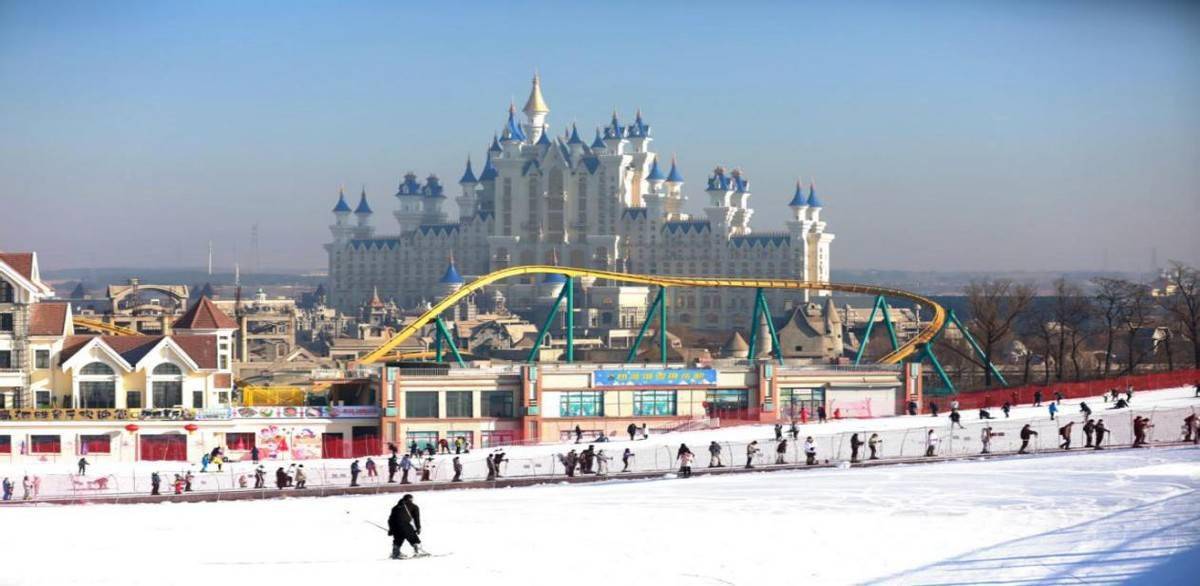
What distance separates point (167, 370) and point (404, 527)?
24.9 meters

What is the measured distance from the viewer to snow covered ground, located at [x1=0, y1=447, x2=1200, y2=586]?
29188 millimetres

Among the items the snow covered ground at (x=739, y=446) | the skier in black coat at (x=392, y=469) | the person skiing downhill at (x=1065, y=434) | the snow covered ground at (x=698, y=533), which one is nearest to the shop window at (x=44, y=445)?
the snow covered ground at (x=739, y=446)

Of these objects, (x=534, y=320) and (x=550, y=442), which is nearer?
(x=550, y=442)

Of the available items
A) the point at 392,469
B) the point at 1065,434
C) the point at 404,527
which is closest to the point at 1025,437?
A: the point at 1065,434

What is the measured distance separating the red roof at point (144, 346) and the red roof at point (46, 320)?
59 centimetres

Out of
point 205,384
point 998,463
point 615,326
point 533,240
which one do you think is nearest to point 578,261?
point 533,240

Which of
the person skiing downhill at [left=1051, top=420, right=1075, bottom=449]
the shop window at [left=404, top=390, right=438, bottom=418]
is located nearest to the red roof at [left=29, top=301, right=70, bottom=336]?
the shop window at [left=404, top=390, right=438, bottom=418]

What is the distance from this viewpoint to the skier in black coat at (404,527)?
99.9 ft

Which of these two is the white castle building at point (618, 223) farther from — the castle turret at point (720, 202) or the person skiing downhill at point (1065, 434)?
the person skiing downhill at point (1065, 434)

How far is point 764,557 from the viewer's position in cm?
3034

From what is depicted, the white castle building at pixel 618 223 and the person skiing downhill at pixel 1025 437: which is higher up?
the white castle building at pixel 618 223

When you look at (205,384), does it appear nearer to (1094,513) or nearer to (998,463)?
(998,463)

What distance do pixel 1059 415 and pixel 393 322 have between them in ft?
417

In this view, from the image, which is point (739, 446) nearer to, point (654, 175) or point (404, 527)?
point (404, 527)
